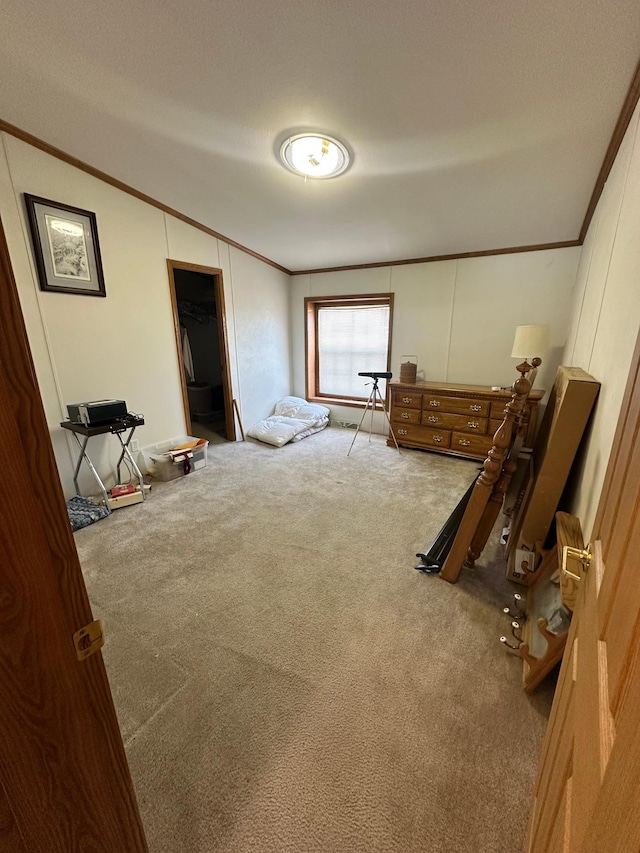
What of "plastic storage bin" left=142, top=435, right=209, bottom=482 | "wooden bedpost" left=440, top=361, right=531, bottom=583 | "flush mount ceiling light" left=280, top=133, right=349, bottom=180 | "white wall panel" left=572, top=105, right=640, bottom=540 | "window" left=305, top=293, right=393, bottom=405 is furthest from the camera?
"window" left=305, top=293, right=393, bottom=405

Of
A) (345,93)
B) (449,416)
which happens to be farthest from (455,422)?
(345,93)

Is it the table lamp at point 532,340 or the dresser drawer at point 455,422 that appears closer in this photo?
the table lamp at point 532,340

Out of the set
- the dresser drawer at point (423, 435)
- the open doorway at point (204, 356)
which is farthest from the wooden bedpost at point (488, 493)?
the open doorway at point (204, 356)

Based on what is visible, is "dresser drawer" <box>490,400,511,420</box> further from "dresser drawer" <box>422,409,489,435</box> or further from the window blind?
the window blind

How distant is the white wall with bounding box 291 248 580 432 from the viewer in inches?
138

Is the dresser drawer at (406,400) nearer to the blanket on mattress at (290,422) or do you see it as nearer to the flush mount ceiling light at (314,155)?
the blanket on mattress at (290,422)

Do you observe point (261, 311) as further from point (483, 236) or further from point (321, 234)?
point (483, 236)

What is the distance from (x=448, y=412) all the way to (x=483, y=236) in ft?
6.08

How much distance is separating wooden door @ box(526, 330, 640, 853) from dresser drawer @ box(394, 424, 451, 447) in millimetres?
3212

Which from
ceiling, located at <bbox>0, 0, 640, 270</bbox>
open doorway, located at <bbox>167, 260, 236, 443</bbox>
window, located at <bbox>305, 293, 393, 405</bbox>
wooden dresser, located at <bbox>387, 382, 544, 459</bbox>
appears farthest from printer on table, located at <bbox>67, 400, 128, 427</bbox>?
window, located at <bbox>305, 293, 393, 405</bbox>

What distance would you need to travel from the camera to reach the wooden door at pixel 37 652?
0.45 metres

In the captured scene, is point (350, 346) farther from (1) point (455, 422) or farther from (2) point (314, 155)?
(2) point (314, 155)

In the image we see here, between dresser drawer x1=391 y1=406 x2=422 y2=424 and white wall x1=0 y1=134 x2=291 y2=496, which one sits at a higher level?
white wall x1=0 y1=134 x2=291 y2=496

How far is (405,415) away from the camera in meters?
4.19
